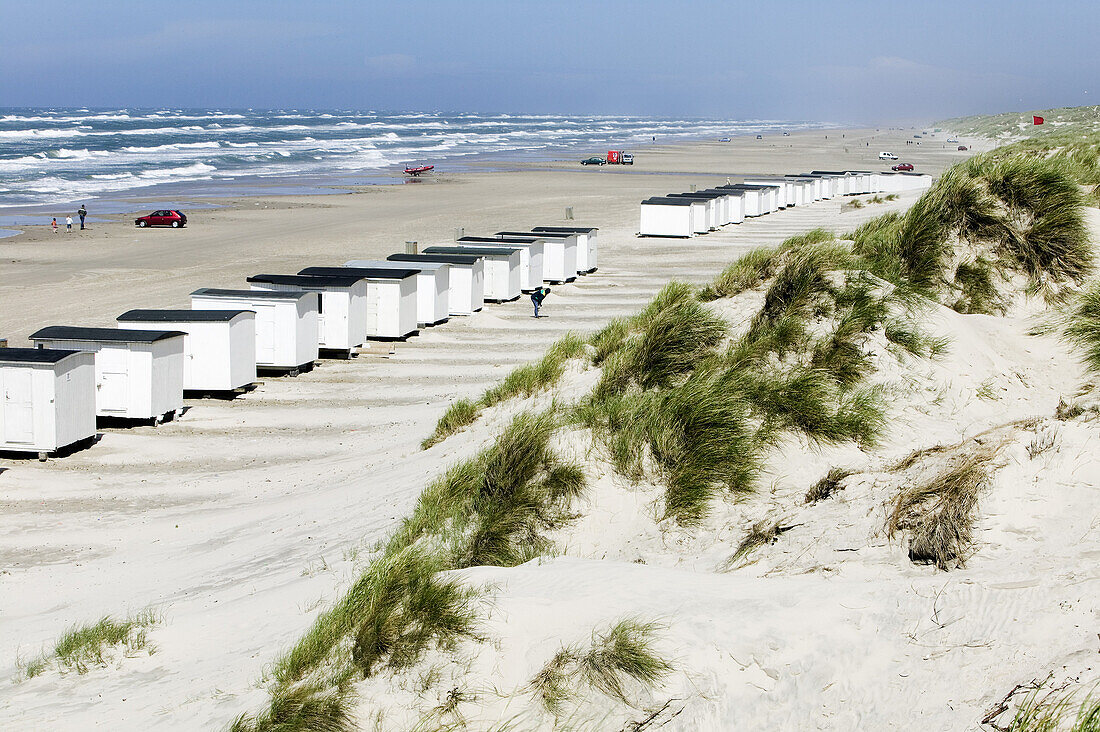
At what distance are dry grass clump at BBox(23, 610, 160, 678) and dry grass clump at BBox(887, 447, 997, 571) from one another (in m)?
5.17

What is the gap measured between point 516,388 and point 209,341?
7797 mm

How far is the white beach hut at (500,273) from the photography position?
2822cm

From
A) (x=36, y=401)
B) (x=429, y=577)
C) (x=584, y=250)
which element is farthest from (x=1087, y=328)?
(x=584, y=250)

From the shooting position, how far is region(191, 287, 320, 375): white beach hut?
20344mm

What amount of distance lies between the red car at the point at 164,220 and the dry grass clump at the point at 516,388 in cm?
3812

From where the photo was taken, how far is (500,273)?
2830 centimetres

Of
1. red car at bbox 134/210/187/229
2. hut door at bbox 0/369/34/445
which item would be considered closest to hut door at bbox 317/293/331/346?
hut door at bbox 0/369/34/445

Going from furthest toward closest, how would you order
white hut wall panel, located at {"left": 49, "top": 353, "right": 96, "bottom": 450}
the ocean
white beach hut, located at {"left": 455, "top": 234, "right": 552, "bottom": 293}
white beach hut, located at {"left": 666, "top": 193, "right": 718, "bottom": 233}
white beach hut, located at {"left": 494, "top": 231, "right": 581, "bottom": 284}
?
the ocean, white beach hut, located at {"left": 666, "top": 193, "right": 718, "bottom": 233}, white beach hut, located at {"left": 494, "top": 231, "right": 581, "bottom": 284}, white beach hut, located at {"left": 455, "top": 234, "right": 552, "bottom": 293}, white hut wall panel, located at {"left": 49, "top": 353, "right": 96, "bottom": 450}

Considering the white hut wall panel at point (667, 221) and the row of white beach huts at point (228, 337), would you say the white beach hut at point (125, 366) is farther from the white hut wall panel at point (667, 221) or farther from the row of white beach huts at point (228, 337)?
the white hut wall panel at point (667, 221)

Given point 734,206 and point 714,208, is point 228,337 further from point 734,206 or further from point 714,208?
point 734,206

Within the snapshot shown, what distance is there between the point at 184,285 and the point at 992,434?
27.4 metres

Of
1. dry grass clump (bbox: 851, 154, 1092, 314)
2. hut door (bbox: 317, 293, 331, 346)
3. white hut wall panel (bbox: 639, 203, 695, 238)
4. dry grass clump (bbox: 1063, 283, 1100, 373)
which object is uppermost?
white hut wall panel (bbox: 639, 203, 695, 238)

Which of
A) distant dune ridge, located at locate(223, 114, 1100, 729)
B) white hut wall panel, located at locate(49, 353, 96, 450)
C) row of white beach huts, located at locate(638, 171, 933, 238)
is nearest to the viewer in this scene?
distant dune ridge, located at locate(223, 114, 1100, 729)

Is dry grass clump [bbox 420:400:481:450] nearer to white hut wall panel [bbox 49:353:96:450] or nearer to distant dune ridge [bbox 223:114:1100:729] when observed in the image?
distant dune ridge [bbox 223:114:1100:729]
